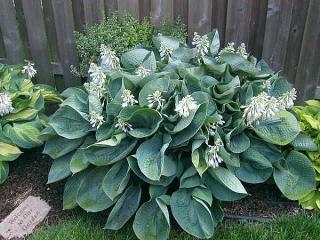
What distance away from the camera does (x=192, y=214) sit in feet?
11.0

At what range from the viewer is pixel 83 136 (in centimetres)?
364

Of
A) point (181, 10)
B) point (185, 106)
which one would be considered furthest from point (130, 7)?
point (185, 106)

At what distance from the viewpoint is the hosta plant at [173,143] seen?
334 centimetres

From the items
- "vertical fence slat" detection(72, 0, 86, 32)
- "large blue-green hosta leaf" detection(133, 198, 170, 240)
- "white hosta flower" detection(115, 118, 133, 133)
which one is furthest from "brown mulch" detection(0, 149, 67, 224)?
"vertical fence slat" detection(72, 0, 86, 32)

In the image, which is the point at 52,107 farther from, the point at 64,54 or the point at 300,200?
the point at 300,200

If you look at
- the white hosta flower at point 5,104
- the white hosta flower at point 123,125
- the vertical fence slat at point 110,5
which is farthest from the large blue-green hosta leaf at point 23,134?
the vertical fence slat at point 110,5

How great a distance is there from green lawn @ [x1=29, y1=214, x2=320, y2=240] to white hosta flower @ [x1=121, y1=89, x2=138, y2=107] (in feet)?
3.13

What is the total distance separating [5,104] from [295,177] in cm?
237

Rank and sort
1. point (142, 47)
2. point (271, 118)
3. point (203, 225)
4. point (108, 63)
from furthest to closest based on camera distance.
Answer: point (142, 47) → point (108, 63) → point (271, 118) → point (203, 225)

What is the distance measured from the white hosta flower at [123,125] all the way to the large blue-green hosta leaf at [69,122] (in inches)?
11.9

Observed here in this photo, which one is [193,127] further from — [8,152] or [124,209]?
[8,152]

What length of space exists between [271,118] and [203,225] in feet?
3.12

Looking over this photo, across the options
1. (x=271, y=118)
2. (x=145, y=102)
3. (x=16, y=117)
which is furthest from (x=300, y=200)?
(x=16, y=117)

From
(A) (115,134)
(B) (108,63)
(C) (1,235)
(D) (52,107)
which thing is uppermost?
(B) (108,63)
